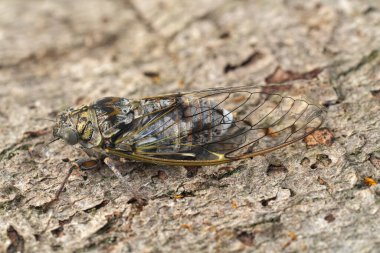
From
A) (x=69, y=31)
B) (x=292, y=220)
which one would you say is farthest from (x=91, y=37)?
(x=292, y=220)

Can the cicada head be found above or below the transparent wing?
above

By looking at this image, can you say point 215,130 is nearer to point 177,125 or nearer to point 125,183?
point 177,125

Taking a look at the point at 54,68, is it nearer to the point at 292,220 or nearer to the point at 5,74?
the point at 5,74

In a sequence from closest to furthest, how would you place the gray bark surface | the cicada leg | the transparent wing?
the gray bark surface < the cicada leg < the transparent wing

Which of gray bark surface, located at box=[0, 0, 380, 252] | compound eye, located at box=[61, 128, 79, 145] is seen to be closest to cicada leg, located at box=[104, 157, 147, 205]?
gray bark surface, located at box=[0, 0, 380, 252]

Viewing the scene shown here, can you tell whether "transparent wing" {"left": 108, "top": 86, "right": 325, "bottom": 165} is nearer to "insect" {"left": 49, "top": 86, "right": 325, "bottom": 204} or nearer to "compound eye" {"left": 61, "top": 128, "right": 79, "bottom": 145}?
"insect" {"left": 49, "top": 86, "right": 325, "bottom": 204}

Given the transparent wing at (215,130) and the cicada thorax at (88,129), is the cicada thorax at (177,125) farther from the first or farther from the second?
the cicada thorax at (88,129)

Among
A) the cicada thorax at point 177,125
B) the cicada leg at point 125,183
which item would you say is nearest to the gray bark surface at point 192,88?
the cicada leg at point 125,183
